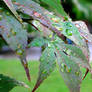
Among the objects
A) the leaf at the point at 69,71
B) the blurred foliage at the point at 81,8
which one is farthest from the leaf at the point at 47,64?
the blurred foliage at the point at 81,8

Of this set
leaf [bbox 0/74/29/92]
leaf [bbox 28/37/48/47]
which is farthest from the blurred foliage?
leaf [bbox 28/37/48/47]

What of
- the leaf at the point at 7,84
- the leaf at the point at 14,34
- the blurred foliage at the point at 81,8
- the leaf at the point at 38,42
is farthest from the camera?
the blurred foliage at the point at 81,8

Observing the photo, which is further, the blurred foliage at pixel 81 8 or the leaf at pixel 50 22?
the blurred foliage at pixel 81 8

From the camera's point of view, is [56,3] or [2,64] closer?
[56,3]

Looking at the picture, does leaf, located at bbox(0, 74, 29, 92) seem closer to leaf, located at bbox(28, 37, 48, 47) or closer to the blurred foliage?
leaf, located at bbox(28, 37, 48, 47)

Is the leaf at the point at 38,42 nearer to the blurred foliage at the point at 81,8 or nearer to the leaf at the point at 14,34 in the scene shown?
the leaf at the point at 14,34

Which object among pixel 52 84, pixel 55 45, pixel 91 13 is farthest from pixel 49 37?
pixel 91 13

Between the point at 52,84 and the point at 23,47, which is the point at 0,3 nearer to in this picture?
the point at 23,47
